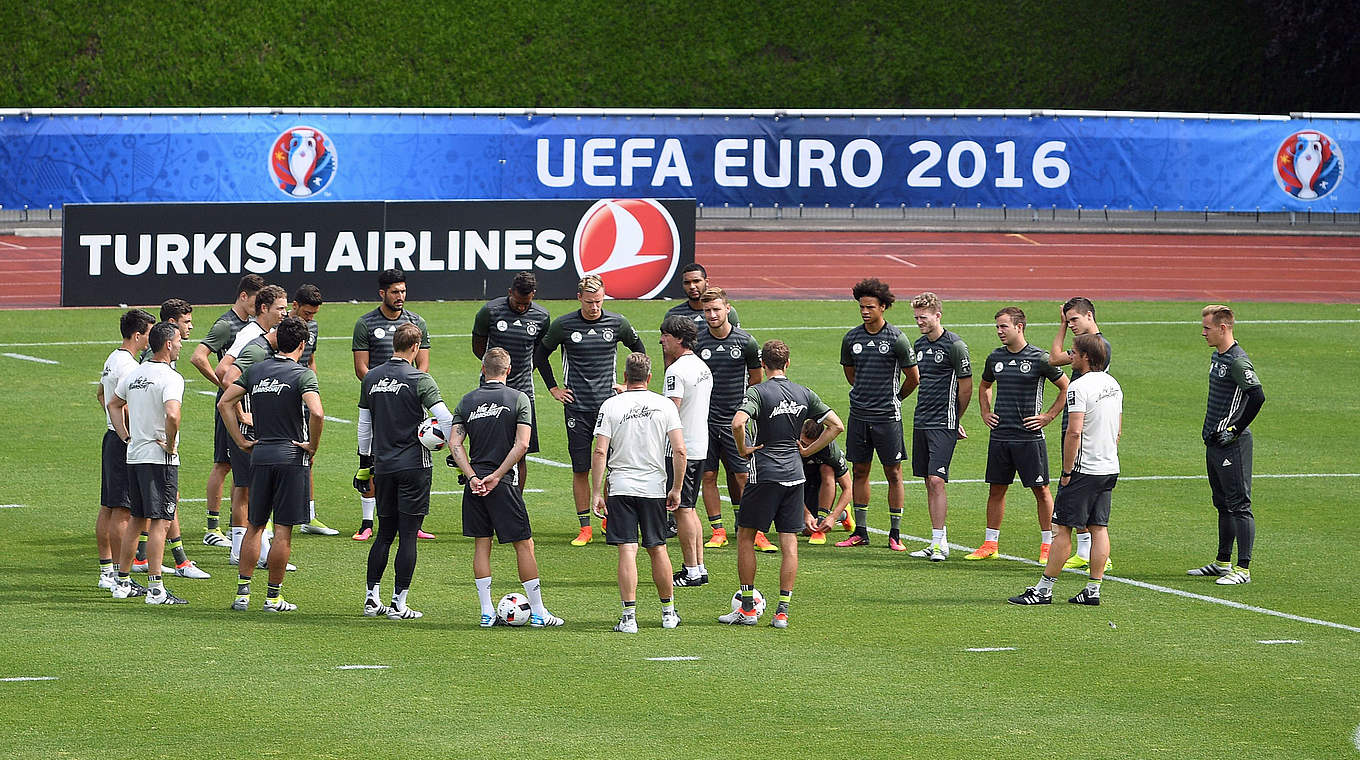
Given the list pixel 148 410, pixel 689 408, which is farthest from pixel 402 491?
pixel 689 408

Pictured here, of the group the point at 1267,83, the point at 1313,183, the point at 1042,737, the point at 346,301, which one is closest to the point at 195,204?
the point at 346,301

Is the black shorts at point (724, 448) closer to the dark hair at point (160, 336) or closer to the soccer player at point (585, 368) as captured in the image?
the soccer player at point (585, 368)

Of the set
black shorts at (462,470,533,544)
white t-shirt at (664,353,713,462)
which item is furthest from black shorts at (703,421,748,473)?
black shorts at (462,470,533,544)

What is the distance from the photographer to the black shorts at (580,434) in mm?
14625

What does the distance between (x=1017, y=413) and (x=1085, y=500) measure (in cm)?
177

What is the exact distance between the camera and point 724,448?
14047mm

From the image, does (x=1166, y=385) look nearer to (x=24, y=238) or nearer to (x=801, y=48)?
(x=24, y=238)

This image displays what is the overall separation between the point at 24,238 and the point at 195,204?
39.4 feet

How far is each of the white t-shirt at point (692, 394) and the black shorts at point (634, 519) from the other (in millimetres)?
1401

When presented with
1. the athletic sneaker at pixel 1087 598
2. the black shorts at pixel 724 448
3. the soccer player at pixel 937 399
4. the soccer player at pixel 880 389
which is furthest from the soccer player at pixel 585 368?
the athletic sneaker at pixel 1087 598

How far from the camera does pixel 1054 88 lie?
54.6 m

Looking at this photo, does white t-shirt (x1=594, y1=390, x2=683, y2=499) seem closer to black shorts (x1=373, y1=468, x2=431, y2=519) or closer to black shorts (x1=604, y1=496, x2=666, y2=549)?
black shorts (x1=604, y1=496, x2=666, y2=549)

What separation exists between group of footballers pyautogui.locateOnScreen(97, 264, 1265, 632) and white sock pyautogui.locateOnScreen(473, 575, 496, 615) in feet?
0.04

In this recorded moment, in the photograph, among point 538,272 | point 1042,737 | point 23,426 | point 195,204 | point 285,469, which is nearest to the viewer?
point 1042,737
